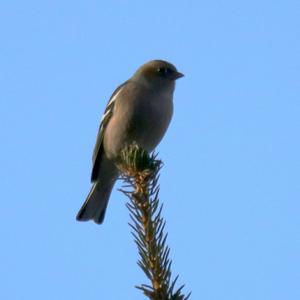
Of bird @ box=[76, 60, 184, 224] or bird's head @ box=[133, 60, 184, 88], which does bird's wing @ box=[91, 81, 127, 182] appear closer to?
bird @ box=[76, 60, 184, 224]

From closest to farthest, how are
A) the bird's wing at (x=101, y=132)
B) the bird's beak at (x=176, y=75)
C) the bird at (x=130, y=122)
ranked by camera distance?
the bird at (x=130, y=122), the bird's wing at (x=101, y=132), the bird's beak at (x=176, y=75)

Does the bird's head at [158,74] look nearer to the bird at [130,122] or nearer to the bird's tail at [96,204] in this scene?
the bird at [130,122]

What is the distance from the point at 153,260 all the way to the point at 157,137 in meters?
4.45

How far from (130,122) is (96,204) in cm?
133

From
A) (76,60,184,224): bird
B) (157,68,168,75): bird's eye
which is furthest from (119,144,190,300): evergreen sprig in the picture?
(157,68,168,75): bird's eye

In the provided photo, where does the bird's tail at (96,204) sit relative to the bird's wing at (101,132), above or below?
below

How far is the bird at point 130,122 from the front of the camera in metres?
6.63

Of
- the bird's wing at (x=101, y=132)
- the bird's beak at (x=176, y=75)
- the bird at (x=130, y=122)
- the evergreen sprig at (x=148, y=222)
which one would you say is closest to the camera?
the evergreen sprig at (x=148, y=222)

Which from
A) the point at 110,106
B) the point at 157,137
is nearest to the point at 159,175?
the point at 157,137

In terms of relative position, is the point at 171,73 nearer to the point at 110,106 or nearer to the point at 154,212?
the point at 110,106

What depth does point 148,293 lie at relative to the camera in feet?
7.17

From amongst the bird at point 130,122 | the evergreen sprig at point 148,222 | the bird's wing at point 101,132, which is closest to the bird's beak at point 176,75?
the bird at point 130,122

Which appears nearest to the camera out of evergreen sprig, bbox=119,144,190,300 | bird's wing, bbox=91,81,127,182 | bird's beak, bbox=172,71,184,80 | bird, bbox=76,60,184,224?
evergreen sprig, bbox=119,144,190,300

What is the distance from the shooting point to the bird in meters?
6.63
